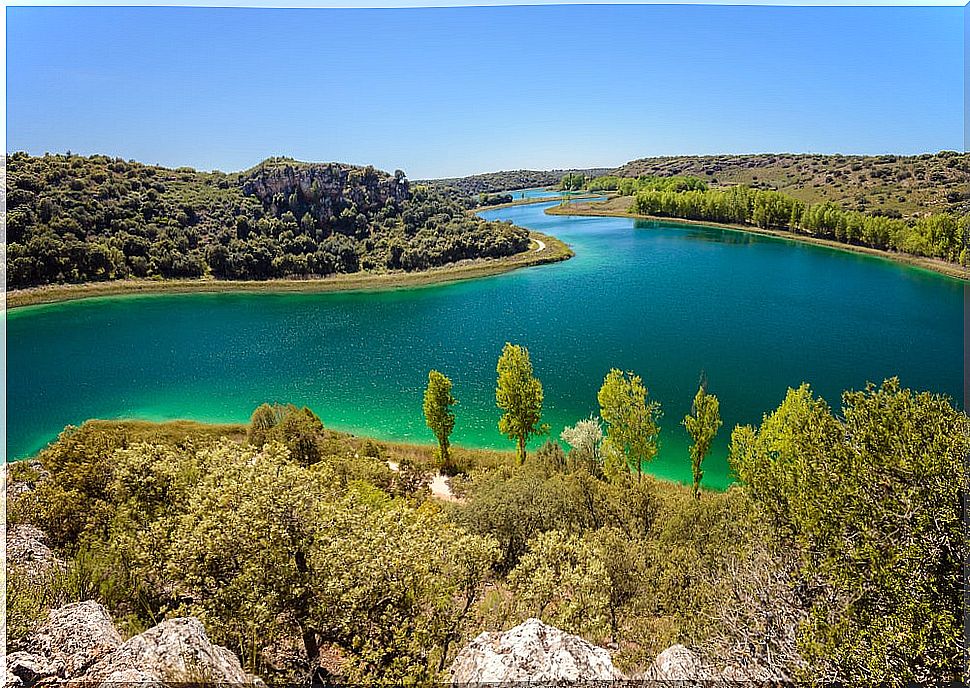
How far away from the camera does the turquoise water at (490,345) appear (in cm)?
1228

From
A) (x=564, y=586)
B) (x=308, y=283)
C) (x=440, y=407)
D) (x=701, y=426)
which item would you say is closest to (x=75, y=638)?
(x=564, y=586)

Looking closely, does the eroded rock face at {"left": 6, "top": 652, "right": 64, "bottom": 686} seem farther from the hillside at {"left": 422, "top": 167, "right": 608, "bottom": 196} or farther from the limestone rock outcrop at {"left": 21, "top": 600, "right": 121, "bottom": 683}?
the hillside at {"left": 422, "top": 167, "right": 608, "bottom": 196}

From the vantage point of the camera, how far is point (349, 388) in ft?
44.9

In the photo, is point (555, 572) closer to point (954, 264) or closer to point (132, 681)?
point (132, 681)

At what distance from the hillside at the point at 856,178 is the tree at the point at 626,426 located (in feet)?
57.2

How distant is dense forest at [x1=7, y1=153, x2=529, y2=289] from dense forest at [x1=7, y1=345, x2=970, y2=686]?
23.7 meters

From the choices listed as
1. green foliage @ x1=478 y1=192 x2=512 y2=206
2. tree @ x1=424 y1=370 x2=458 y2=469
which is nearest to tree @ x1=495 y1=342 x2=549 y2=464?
tree @ x1=424 y1=370 x2=458 y2=469

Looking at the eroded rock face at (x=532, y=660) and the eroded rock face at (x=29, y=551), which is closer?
the eroded rock face at (x=532, y=660)

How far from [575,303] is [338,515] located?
18.7 m

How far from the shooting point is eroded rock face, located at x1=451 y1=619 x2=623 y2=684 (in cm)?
237

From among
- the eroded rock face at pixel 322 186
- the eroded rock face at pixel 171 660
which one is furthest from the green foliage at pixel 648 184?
the eroded rock face at pixel 171 660

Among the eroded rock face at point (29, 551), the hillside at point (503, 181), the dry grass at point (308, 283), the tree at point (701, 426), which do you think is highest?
the hillside at point (503, 181)

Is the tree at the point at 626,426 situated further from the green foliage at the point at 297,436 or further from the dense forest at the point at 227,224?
the dense forest at the point at 227,224

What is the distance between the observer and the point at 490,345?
16.3 m
